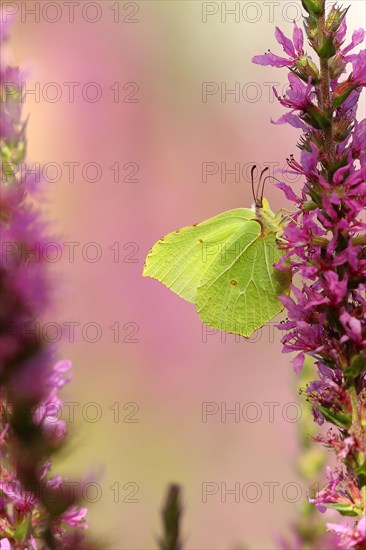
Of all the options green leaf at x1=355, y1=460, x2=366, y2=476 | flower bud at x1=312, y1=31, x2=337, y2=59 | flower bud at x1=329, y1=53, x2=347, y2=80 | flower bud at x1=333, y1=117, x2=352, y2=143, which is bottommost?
green leaf at x1=355, y1=460, x2=366, y2=476

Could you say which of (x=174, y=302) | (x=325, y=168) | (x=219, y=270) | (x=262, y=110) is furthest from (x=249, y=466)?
(x=325, y=168)

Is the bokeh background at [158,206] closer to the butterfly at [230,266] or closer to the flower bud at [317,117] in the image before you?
the butterfly at [230,266]

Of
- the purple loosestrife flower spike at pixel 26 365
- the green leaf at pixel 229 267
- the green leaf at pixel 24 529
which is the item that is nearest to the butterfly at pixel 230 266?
the green leaf at pixel 229 267

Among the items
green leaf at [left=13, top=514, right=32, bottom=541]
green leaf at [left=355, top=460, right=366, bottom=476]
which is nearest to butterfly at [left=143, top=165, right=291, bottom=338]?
green leaf at [left=355, top=460, right=366, bottom=476]

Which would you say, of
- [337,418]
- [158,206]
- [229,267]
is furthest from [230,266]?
[158,206]

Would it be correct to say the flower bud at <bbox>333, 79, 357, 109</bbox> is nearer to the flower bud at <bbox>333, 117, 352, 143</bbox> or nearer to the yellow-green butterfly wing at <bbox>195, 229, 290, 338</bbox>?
the flower bud at <bbox>333, 117, 352, 143</bbox>

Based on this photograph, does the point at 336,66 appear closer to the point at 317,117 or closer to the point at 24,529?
the point at 317,117
